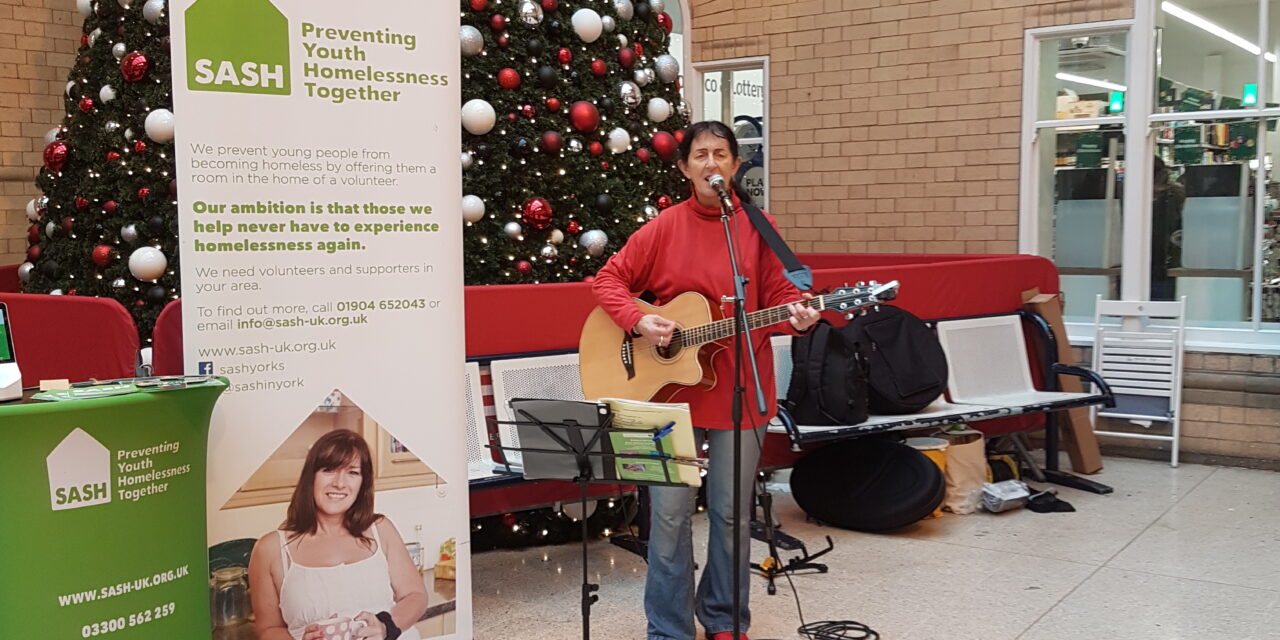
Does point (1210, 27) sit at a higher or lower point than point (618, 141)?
higher

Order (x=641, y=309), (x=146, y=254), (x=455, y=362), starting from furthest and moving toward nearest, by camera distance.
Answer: (x=146, y=254) → (x=641, y=309) → (x=455, y=362)

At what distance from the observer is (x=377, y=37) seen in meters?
2.70

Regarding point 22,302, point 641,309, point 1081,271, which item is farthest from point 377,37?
point 1081,271

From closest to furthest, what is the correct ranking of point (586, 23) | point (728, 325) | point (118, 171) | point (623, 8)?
1. point (728, 325)
2. point (118, 171)
3. point (586, 23)
4. point (623, 8)

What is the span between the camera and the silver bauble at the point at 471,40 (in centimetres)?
480

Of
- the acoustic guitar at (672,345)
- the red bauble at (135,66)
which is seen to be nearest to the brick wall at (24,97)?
the red bauble at (135,66)

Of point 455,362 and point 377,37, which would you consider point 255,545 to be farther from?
point 377,37

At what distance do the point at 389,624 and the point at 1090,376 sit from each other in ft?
14.6

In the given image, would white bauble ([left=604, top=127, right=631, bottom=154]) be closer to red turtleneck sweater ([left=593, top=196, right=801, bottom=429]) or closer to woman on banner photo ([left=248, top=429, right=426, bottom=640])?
red turtleneck sweater ([left=593, top=196, right=801, bottom=429])

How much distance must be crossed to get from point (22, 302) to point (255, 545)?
7.01 ft

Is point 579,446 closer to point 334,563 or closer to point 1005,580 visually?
point 334,563

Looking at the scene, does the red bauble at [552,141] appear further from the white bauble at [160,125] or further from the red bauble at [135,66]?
the red bauble at [135,66]

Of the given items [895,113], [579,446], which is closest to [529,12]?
[579,446]

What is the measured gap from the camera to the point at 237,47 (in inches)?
99.1
